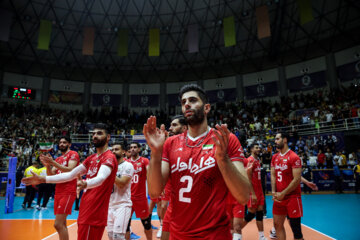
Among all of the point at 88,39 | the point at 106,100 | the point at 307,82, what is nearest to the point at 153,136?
the point at 88,39

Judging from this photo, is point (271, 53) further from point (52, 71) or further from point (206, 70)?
point (52, 71)

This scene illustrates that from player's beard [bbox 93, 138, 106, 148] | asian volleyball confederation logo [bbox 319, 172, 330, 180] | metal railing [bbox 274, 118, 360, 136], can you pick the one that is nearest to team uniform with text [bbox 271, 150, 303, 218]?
player's beard [bbox 93, 138, 106, 148]

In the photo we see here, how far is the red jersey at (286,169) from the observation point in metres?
5.03

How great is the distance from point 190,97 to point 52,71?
34643mm

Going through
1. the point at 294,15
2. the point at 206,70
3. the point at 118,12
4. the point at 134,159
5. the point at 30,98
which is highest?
the point at 118,12

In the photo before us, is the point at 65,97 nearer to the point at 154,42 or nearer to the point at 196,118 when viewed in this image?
the point at 154,42

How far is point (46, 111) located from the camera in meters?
28.9

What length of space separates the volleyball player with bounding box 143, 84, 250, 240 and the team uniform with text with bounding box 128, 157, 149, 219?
142 inches

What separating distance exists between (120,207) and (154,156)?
3019mm

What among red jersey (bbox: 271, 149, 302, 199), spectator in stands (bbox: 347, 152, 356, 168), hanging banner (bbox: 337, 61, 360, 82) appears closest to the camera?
red jersey (bbox: 271, 149, 302, 199)

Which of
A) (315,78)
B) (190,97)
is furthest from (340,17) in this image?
(190,97)

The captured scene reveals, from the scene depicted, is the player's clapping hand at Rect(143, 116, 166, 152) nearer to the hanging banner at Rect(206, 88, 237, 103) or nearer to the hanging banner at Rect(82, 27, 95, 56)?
the hanging banner at Rect(82, 27, 95, 56)

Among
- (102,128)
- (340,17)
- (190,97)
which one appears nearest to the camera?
(190,97)

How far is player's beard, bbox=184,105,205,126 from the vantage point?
242cm
